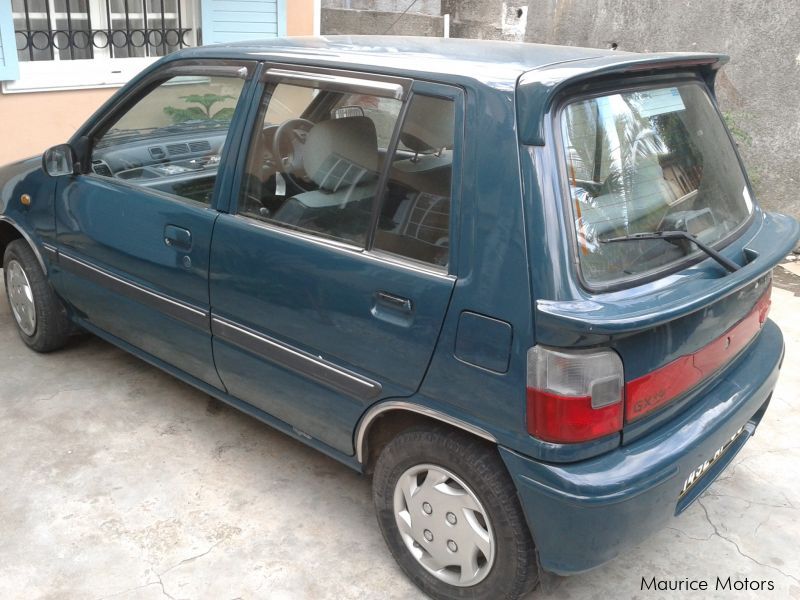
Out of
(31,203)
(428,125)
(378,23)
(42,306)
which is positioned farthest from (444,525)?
(378,23)

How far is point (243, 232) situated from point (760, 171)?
5439 mm

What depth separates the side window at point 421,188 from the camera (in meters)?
2.30

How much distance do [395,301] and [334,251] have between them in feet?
1.02

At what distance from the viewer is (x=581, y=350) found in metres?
2.06

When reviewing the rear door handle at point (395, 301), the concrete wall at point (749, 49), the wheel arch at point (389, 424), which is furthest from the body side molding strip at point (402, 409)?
the concrete wall at point (749, 49)

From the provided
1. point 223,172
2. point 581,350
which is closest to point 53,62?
point 223,172

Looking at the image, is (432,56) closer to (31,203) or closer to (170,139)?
(170,139)

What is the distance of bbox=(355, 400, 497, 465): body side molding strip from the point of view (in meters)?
2.25

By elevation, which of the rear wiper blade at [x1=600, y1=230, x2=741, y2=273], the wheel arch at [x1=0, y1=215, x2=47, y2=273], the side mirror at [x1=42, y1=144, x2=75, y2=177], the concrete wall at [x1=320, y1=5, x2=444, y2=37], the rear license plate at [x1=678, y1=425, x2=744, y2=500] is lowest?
the rear license plate at [x1=678, y1=425, x2=744, y2=500]

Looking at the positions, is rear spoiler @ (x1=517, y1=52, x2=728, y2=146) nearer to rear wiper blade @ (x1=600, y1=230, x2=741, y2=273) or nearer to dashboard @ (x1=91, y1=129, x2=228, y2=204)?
rear wiper blade @ (x1=600, y1=230, x2=741, y2=273)

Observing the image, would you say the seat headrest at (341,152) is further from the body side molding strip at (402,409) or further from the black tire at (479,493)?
A: the black tire at (479,493)

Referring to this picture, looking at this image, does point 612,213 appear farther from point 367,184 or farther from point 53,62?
point 53,62

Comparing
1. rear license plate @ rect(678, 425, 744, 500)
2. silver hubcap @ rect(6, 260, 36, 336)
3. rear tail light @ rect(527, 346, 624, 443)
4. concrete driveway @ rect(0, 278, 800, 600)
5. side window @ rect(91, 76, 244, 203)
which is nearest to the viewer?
rear tail light @ rect(527, 346, 624, 443)

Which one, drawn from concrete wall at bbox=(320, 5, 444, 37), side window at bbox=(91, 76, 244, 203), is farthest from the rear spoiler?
concrete wall at bbox=(320, 5, 444, 37)
